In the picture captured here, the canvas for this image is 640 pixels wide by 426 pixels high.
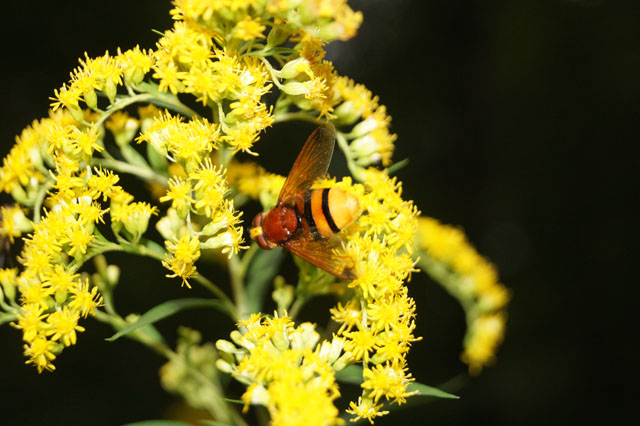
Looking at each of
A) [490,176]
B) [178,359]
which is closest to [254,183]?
[178,359]

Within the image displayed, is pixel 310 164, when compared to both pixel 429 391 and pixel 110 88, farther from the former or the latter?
pixel 429 391

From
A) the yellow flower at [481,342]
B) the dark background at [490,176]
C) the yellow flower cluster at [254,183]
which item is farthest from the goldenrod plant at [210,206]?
the dark background at [490,176]

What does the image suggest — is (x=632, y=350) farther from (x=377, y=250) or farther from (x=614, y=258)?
(x=377, y=250)

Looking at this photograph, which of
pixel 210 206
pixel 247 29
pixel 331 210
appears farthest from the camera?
pixel 331 210

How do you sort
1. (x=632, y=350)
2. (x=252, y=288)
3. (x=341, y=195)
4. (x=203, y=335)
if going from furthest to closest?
(x=632, y=350), (x=203, y=335), (x=252, y=288), (x=341, y=195)

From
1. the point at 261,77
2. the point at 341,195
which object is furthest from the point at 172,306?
the point at 261,77

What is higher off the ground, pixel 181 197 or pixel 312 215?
pixel 312 215

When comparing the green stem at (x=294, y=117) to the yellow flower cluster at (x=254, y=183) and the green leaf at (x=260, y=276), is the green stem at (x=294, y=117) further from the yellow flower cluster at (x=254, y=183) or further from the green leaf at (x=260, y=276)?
the green leaf at (x=260, y=276)
